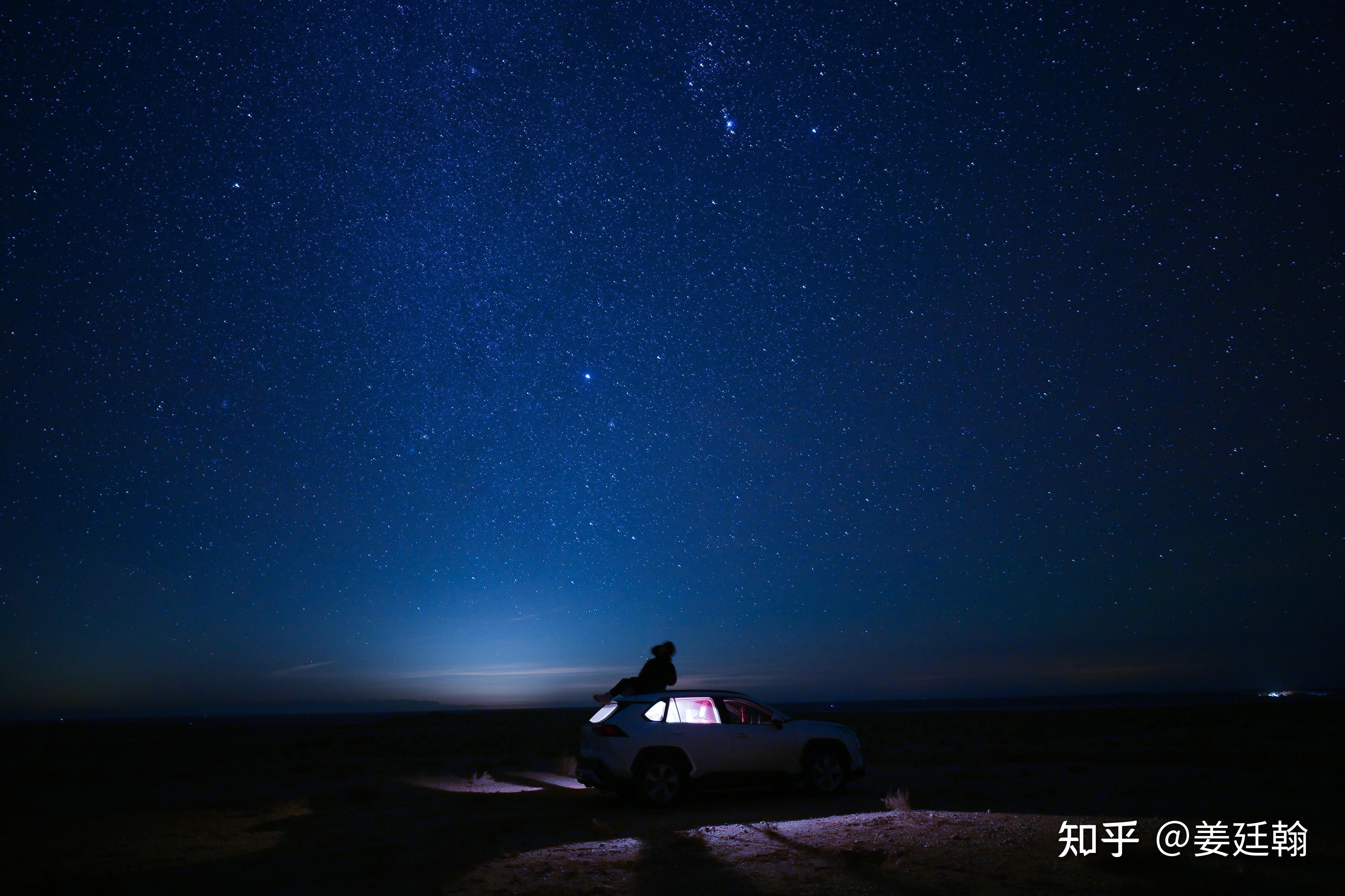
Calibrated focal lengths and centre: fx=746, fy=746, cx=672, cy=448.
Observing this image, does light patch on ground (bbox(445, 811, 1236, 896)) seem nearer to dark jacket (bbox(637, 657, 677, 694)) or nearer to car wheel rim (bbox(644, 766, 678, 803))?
car wheel rim (bbox(644, 766, 678, 803))

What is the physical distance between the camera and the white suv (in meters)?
11.7

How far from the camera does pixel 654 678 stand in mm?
12836

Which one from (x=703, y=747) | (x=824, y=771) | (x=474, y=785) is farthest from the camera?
(x=474, y=785)

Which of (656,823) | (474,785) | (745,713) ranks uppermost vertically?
(745,713)

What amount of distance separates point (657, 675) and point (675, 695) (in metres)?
0.72

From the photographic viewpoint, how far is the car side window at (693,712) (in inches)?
475

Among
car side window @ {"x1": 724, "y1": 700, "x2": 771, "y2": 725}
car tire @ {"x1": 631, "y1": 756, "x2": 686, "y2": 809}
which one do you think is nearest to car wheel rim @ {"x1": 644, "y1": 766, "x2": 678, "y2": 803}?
car tire @ {"x1": 631, "y1": 756, "x2": 686, "y2": 809}

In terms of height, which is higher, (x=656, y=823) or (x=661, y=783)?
(x=661, y=783)

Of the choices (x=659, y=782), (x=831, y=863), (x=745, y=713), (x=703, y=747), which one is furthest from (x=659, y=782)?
(x=831, y=863)

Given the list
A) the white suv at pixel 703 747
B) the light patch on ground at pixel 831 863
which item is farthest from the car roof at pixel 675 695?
the light patch on ground at pixel 831 863

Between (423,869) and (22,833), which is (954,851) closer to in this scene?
(423,869)

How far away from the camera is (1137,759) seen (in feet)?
60.0

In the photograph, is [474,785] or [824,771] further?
[474,785]

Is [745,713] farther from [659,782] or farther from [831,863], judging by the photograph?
[831,863]
